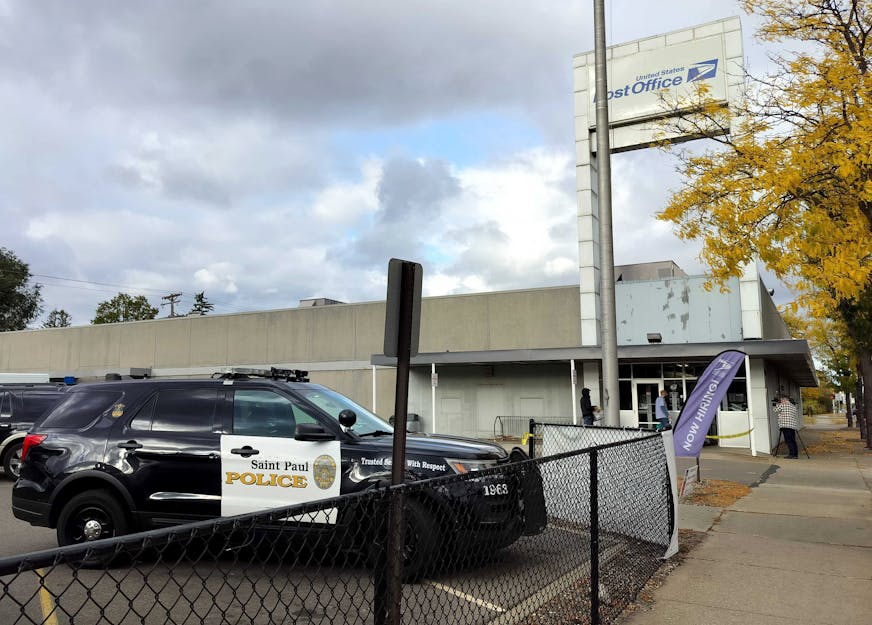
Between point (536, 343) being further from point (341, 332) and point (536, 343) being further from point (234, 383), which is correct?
point (234, 383)

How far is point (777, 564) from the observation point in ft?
23.2

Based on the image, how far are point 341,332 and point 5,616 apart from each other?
89.7 feet

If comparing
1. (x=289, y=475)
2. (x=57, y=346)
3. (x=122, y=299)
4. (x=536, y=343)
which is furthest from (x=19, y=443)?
(x=122, y=299)

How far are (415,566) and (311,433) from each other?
5.51 ft

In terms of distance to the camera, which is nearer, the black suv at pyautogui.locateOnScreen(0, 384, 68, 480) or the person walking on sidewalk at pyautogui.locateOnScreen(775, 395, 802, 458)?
the black suv at pyautogui.locateOnScreen(0, 384, 68, 480)

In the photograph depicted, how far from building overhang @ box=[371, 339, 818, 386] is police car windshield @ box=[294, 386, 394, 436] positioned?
46.6 ft

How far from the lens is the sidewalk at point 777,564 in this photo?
548 cm

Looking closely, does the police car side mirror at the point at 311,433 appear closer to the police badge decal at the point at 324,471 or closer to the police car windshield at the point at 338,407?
the police badge decal at the point at 324,471

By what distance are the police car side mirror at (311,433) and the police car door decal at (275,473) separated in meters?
0.12

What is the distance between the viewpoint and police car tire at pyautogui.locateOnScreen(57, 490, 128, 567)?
662 centimetres

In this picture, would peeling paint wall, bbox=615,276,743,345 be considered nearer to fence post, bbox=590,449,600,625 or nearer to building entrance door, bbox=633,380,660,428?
building entrance door, bbox=633,380,660,428

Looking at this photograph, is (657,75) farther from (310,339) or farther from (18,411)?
(18,411)

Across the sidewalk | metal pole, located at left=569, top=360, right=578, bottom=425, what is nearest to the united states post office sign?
metal pole, located at left=569, top=360, right=578, bottom=425

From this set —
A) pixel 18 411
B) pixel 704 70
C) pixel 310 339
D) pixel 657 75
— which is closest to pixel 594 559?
pixel 18 411
